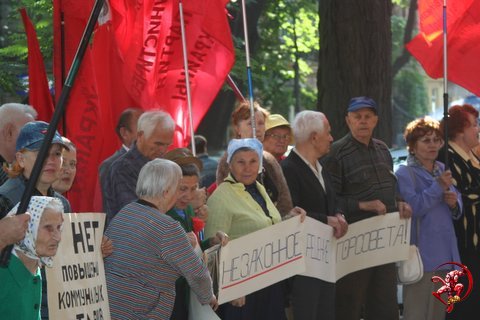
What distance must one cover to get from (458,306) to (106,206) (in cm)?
361

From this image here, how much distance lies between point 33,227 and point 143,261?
136cm

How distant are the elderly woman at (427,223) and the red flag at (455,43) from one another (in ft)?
2.79

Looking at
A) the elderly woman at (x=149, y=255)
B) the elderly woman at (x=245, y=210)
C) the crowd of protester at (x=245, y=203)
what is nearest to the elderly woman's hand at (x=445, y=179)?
the crowd of protester at (x=245, y=203)

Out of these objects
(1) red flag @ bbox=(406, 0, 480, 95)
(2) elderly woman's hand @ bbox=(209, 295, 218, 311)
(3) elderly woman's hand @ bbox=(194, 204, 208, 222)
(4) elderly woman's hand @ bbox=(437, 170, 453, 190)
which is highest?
(1) red flag @ bbox=(406, 0, 480, 95)

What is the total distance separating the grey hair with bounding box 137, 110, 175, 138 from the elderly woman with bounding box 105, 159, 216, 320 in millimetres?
1132

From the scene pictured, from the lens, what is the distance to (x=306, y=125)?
899cm

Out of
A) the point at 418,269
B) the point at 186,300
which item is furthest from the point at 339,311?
the point at 186,300

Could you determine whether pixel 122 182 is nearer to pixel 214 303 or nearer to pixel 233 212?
pixel 233 212

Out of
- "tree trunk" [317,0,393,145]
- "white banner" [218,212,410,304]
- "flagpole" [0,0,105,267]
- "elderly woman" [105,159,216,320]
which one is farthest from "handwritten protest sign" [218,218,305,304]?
"tree trunk" [317,0,393,145]

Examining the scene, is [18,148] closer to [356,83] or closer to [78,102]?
[78,102]

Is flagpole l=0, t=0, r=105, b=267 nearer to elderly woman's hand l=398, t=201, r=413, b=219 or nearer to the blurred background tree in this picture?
elderly woman's hand l=398, t=201, r=413, b=219

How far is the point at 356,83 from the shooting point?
1180cm

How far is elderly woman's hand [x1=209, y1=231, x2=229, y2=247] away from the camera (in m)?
7.58

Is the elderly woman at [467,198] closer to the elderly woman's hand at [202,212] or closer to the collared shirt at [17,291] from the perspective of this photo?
the elderly woman's hand at [202,212]
